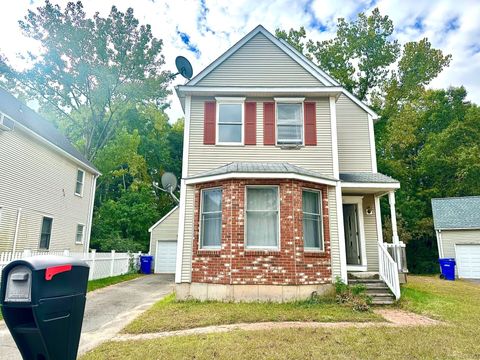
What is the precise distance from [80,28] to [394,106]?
919 inches

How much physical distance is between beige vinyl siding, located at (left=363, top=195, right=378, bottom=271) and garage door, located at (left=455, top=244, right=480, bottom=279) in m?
10.7

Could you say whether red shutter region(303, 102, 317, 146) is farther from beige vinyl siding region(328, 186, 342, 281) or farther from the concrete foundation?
the concrete foundation

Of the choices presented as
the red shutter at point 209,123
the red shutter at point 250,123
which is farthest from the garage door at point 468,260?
the red shutter at point 209,123

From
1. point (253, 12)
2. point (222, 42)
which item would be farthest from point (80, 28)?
point (253, 12)

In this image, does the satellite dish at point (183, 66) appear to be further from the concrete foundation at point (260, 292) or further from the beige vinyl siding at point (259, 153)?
the concrete foundation at point (260, 292)

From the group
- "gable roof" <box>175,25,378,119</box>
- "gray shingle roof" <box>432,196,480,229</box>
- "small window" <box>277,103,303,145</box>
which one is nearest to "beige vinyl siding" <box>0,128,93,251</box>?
"gable roof" <box>175,25,378,119</box>

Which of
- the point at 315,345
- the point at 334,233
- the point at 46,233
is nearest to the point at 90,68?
the point at 46,233

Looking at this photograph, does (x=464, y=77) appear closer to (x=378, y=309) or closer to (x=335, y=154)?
(x=335, y=154)

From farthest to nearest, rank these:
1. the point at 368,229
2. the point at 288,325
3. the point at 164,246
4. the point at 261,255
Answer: the point at 164,246, the point at 368,229, the point at 261,255, the point at 288,325

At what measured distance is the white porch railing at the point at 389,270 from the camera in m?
8.37

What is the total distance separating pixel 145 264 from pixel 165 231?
221 centimetres

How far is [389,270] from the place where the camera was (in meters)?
8.74

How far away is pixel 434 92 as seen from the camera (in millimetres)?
25266

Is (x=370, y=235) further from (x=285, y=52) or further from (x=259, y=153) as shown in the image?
(x=285, y=52)
